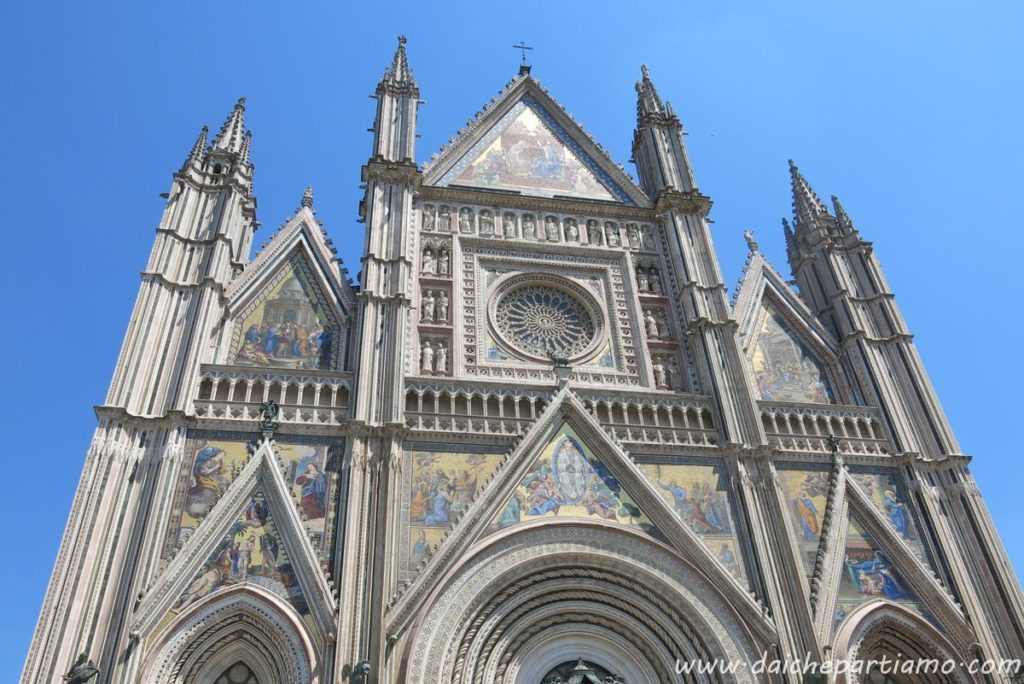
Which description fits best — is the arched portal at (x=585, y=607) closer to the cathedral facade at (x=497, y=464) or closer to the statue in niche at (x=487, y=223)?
the cathedral facade at (x=497, y=464)

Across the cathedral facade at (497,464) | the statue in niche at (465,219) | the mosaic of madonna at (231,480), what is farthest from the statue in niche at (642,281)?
the mosaic of madonna at (231,480)

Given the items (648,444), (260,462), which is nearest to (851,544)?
(648,444)

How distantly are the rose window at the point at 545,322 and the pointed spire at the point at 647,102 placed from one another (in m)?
7.40

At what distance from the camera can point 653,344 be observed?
720 inches

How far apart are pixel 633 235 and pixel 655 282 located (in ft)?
5.29

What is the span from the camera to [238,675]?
12.9 metres

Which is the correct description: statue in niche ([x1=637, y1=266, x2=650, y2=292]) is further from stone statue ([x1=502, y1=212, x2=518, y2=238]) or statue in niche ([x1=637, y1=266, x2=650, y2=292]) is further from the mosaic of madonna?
the mosaic of madonna

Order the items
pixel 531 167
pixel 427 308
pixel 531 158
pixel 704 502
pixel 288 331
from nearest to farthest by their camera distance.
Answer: pixel 704 502
pixel 288 331
pixel 427 308
pixel 531 167
pixel 531 158

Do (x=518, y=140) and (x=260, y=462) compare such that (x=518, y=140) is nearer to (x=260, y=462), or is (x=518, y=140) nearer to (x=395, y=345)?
(x=395, y=345)

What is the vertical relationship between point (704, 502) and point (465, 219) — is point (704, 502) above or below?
below

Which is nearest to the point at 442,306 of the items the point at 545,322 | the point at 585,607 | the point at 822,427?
the point at 545,322

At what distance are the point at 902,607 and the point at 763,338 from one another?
6893 mm

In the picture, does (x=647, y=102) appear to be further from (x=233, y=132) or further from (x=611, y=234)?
(x=233, y=132)

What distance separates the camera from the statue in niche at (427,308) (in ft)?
57.3
